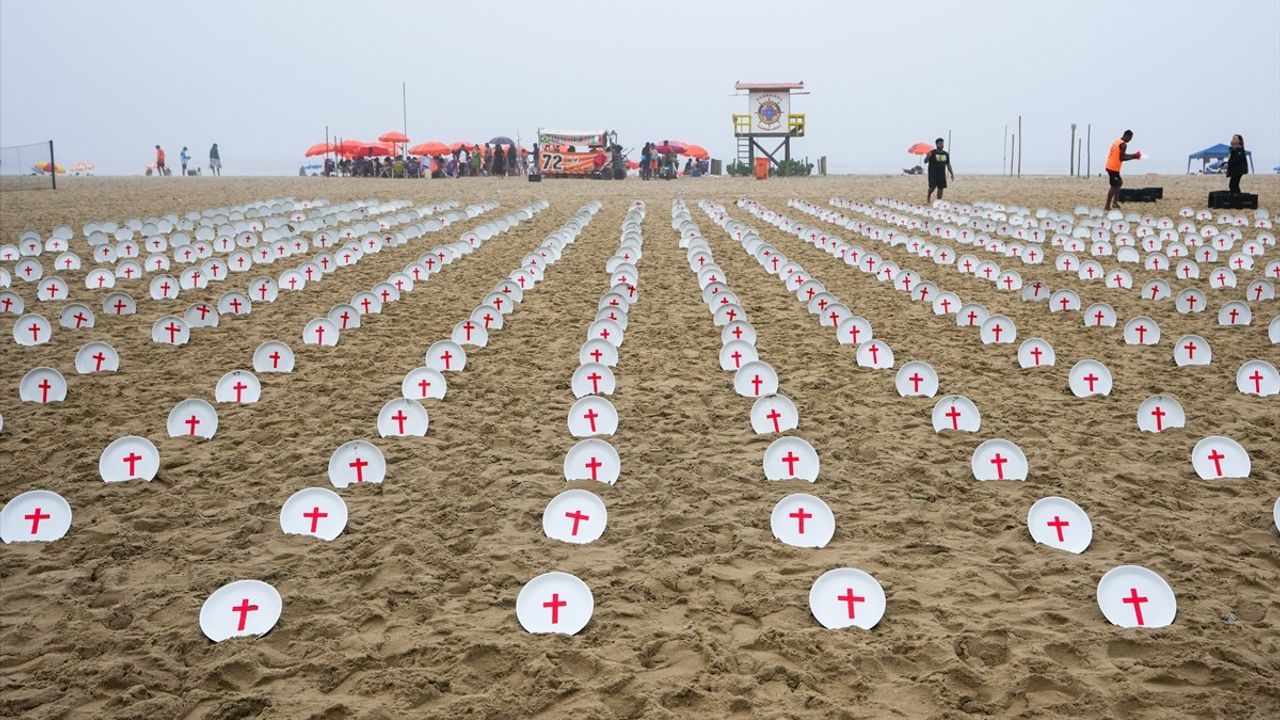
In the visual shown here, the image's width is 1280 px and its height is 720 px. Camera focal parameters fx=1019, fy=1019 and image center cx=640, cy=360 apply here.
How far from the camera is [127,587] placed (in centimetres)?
478

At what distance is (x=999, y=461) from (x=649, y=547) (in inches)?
91.5

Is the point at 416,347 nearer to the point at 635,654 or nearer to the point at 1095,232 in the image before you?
the point at 635,654

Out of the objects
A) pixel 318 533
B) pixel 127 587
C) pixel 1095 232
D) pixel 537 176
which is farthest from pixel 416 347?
pixel 537 176

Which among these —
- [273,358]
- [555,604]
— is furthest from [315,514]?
[273,358]

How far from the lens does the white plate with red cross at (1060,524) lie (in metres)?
5.14

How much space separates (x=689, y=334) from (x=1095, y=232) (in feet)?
34.0

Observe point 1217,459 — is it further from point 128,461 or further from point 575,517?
point 128,461

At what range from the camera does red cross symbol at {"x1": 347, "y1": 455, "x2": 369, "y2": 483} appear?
6.07 meters

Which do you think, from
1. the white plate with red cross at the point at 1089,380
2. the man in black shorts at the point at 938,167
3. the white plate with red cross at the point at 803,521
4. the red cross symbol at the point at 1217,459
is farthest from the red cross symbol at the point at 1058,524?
Answer: the man in black shorts at the point at 938,167

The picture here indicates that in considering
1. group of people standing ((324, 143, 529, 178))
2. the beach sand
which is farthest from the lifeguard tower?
the beach sand

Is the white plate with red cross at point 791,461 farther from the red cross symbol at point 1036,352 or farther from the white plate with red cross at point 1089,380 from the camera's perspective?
the red cross symbol at point 1036,352

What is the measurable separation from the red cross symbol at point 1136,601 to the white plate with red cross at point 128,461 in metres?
5.37

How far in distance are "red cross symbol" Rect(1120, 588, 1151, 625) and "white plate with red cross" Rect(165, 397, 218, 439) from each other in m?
5.69

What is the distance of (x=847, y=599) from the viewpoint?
4.45 m
